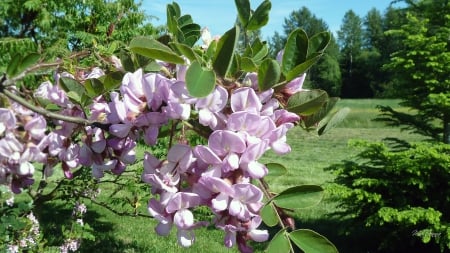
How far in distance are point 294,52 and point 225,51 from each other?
0.16m

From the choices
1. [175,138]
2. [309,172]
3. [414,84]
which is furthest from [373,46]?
[175,138]

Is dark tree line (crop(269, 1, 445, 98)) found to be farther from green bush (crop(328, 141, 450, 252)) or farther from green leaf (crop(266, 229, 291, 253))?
green leaf (crop(266, 229, 291, 253))

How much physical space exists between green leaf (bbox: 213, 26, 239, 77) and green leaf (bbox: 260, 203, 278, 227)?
0.20m

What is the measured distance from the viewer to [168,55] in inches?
29.9

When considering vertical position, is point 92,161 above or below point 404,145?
above

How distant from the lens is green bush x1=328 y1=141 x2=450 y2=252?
219 inches

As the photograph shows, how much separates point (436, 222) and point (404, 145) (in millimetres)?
1455

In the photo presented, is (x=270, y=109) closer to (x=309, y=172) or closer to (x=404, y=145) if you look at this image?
(x=404, y=145)

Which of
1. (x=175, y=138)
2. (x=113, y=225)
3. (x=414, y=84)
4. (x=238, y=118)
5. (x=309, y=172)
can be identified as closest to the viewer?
(x=238, y=118)

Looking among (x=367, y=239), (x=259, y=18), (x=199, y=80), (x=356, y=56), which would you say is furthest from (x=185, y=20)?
(x=356, y=56)

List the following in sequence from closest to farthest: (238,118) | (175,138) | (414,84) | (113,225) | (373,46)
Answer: (238,118) → (175,138) → (414,84) → (113,225) → (373,46)

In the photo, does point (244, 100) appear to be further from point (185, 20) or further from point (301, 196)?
point (185, 20)

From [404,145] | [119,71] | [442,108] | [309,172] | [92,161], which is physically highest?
[119,71]

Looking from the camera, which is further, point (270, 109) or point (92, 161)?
point (92, 161)
